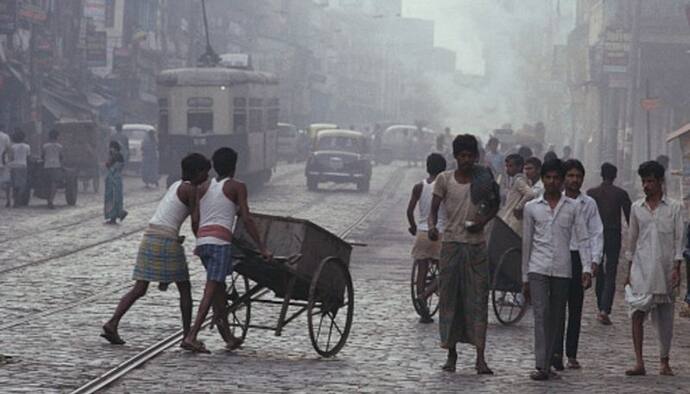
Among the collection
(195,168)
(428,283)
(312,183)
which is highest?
(195,168)

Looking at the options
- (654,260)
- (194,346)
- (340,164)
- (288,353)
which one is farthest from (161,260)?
(340,164)

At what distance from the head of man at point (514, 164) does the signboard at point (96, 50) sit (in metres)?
40.2

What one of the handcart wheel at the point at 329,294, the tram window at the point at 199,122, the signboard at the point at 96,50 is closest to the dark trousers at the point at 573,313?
the handcart wheel at the point at 329,294

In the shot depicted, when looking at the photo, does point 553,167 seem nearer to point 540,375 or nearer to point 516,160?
point 540,375

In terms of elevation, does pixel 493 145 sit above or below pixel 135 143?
above

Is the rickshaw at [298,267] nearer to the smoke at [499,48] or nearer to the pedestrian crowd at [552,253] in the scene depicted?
the pedestrian crowd at [552,253]

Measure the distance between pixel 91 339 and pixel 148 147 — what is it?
1229 inches

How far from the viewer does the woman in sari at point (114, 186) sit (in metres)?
28.1

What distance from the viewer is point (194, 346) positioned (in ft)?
39.6

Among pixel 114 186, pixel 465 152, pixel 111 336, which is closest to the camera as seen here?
pixel 465 152

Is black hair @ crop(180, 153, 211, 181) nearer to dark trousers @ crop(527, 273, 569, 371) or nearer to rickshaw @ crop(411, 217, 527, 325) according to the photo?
dark trousers @ crop(527, 273, 569, 371)

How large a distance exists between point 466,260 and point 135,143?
4039 cm

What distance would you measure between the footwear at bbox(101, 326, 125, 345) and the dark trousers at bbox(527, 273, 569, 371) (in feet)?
10.5

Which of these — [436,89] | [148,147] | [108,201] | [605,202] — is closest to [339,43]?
[436,89]
